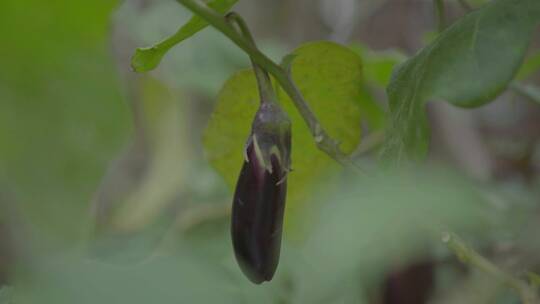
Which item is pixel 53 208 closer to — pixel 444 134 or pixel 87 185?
pixel 87 185

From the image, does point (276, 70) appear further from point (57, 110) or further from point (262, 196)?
point (57, 110)

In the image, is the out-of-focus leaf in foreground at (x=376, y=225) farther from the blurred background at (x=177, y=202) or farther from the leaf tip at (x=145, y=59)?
the leaf tip at (x=145, y=59)

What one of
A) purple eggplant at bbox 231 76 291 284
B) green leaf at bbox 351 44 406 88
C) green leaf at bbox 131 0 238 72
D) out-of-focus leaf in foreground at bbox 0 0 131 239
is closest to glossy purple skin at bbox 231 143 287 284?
purple eggplant at bbox 231 76 291 284

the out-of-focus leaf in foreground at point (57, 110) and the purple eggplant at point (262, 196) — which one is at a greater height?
the out-of-focus leaf in foreground at point (57, 110)

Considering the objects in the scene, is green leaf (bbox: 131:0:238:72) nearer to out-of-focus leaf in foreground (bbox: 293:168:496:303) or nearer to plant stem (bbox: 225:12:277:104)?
plant stem (bbox: 225:12:277:104)

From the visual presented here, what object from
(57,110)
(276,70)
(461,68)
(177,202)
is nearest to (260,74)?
(276,70)

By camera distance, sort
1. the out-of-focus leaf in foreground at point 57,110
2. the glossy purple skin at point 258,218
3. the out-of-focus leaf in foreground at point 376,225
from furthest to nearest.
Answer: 1. the out-of-focus leaf in foreground at point 57,110
2. the glossy purple skin at point 258,218
3. the out-of-focus leaf in foreground at point 376,225

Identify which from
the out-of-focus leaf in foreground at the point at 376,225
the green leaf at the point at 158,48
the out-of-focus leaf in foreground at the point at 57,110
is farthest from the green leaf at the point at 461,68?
the out-of-focus leaf in foreground at the point at 57,110
